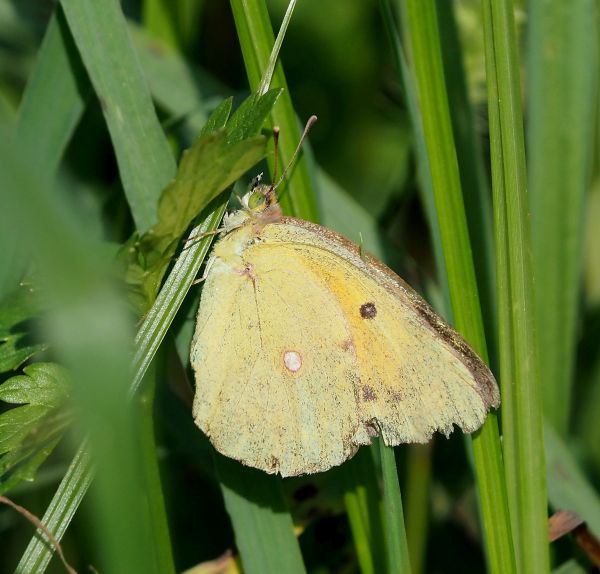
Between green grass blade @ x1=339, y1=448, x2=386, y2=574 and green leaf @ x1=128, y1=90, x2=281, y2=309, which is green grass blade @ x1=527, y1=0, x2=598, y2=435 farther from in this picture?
green leaf @ x1=128, y1=90, x2=281, y2=309

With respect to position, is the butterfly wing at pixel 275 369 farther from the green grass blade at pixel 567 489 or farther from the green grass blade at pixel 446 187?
the green grass blade at pixel 567 489

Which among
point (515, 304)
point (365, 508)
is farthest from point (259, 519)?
point (515, 304)

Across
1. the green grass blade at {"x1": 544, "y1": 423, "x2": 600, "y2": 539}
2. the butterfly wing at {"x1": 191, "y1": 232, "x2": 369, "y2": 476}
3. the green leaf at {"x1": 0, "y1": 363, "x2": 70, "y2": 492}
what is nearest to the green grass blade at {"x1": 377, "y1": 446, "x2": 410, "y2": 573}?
the butterfly wing at {"x1": 191, "y1": 232, "x2": 369, "y2": 476}

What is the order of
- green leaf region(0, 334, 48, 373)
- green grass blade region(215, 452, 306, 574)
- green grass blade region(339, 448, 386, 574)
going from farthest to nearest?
green grass blade region(339, 448, 386, 574), green grass blade region(215, 452, 306, 574), green leaf region(0, 334, 48, 373)

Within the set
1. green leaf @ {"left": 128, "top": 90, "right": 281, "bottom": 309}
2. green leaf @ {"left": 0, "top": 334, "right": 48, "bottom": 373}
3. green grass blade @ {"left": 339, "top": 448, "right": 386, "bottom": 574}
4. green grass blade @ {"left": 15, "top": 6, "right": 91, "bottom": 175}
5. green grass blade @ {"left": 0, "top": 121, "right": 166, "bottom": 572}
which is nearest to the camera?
green grass blade @ {"left": 0, "top": 121, "right": 166, "bottom": 572}

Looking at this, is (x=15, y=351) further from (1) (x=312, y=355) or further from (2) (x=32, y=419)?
(1) (x=312, y=355)

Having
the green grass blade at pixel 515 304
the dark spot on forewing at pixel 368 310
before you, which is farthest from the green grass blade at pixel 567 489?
the dark spot on forewing at pixel 368 310
